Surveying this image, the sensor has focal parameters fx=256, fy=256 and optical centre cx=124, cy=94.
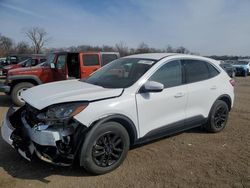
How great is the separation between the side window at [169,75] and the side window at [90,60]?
199 inches

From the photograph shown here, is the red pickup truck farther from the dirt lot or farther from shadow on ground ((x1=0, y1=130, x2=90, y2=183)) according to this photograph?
shadow on ground ((x1=0, y1=130, x2=90, y2=183))

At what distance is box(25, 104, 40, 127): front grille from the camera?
3.59 m

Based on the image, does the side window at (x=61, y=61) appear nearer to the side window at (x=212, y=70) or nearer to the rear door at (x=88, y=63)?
the rear door at (x=88, y=63)

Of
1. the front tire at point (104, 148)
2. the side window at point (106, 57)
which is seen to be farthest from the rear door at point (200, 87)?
the side window at point (106, 57)

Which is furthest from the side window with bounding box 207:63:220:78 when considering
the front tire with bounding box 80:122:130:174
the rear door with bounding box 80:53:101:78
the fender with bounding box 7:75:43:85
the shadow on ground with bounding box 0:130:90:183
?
the fender with bounding box 7:75:43:85

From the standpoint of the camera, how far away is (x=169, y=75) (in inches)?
176

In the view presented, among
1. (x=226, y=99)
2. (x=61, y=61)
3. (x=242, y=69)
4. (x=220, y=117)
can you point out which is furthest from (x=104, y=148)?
(x=242, y=69)

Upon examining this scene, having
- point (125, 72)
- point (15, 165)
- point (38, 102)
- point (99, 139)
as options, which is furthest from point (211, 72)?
point (15, 165)

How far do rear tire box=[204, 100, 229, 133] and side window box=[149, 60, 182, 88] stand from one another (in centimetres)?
123

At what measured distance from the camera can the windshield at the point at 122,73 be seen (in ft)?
13.7

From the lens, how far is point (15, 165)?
12.8 ft

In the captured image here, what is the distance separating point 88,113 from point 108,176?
97 cm

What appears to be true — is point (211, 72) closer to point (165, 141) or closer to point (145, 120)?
point (165, 141)

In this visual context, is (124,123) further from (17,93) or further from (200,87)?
(17,93)
